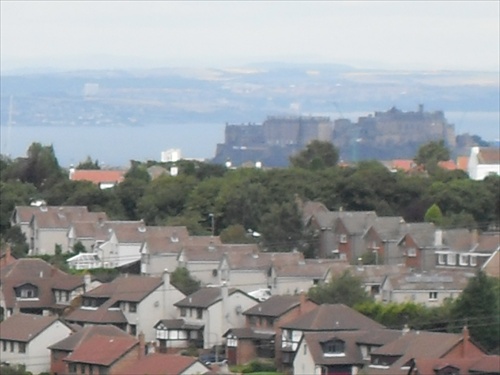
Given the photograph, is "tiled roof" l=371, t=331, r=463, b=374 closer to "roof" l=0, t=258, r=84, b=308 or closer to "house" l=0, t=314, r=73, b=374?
"house" l=0, t=314, r=73, b=374

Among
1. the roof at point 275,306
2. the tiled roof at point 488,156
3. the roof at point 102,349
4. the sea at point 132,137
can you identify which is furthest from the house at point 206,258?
the sea at point 132,137

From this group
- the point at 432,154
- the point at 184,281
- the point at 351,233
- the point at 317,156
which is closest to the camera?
the point at 184,281

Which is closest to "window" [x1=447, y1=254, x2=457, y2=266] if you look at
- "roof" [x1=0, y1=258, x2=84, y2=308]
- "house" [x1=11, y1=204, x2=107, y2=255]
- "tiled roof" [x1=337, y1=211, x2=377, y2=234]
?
"tiled roof" [x1=337, y1=211, x2=377, y2=234]

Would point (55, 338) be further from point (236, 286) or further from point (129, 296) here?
point (236, 286)

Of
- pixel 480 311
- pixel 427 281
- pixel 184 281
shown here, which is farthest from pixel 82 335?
pixel 427 281

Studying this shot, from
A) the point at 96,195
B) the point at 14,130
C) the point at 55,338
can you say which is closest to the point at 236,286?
the point at 55,338

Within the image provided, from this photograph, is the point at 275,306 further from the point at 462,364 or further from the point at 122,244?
the point at 122,244
